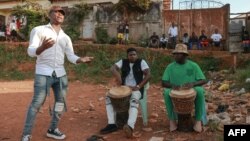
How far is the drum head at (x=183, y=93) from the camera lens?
20.4 ft

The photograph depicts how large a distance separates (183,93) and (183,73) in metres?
0.44

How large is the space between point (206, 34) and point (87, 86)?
8.05 m

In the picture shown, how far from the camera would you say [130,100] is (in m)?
6.57

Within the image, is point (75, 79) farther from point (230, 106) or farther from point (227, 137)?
point (227, 137)

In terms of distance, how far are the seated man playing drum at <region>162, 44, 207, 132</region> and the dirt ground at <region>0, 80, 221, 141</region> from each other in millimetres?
291

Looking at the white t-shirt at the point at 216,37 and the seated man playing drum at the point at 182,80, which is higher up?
the white t-shirt at the point at 216,37

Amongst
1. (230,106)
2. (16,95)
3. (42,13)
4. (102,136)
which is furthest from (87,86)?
(42,13)

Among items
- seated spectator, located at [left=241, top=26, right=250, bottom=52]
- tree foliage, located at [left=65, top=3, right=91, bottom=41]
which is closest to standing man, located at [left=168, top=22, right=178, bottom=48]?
seated spectator, located at [left=241, top=26, right=250, bottom=52]

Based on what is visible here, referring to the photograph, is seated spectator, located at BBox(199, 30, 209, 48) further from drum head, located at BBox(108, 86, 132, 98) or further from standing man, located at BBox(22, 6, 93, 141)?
standing man, located at BBox(22, 6, 93, 141)

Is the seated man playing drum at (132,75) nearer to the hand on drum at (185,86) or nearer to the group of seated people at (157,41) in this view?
the hand on drum at (185,86)

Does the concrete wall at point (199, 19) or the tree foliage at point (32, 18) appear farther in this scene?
the tree foliage at point (32, 18)

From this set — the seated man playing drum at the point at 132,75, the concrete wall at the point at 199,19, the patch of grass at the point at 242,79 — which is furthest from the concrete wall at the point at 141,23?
the seated man playing drum at the point at 132,75

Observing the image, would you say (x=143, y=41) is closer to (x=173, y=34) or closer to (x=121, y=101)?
(x=173, y=34)

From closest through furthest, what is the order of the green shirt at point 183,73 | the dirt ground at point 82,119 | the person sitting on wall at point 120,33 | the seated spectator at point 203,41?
the dirt ground at point 82,119
the green shirt at point 183,73
the seated spectator at point 203,41
the person sitting on wall at point 120,33
